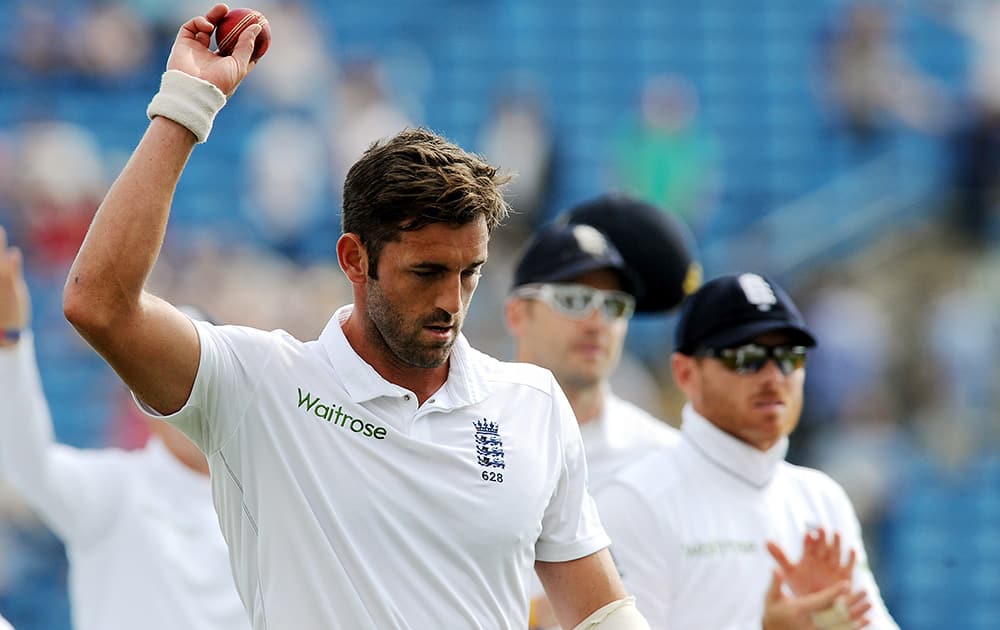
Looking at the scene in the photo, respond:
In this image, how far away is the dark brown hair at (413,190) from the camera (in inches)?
120

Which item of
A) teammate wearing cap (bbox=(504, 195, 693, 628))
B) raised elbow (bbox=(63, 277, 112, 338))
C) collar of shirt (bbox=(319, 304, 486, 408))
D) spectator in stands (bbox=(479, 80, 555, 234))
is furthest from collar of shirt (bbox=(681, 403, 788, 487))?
spectator in stands (bbox=(479, 80, 555, 234))

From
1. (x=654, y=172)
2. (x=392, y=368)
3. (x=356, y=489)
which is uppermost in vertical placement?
Result: (x=654, y=172)

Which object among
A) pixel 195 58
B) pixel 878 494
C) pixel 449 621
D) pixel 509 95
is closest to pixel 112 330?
pixel 195 58

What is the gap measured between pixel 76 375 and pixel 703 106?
5920mm

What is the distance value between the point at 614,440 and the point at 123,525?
1.72 m

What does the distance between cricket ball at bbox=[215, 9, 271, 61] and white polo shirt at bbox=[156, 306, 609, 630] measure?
0.55 m

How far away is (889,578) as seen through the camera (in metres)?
11.9

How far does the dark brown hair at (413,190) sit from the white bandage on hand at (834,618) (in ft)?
5.54

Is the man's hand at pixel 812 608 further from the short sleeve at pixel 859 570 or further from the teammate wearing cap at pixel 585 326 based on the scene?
the teammate wearing cap at pixel 585 326

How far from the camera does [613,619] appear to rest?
3.26 m

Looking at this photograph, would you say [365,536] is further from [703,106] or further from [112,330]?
[703,106]

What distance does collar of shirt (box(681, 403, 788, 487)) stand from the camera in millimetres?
4680

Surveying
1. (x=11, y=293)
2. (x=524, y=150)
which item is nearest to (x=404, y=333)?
(x=11, y=293)

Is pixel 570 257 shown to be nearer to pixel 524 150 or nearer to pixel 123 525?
pixel 123 525
